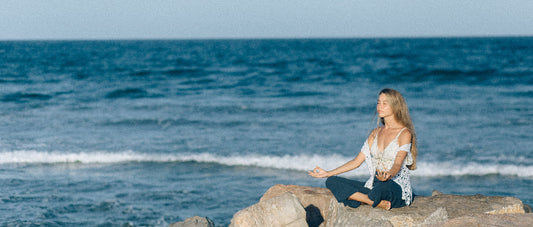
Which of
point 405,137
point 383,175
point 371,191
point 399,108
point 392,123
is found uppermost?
point 399,108

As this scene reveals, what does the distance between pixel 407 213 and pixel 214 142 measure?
27.1 ft

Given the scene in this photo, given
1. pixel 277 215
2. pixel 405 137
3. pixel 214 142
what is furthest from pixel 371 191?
pixel 214 142

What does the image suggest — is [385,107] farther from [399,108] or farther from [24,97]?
[24,97]

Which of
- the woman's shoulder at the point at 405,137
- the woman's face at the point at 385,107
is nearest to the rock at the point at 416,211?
the woman's shoulder at the point at 405,137

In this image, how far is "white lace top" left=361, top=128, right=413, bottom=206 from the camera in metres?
4.65

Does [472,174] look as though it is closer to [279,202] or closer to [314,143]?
[314,143]

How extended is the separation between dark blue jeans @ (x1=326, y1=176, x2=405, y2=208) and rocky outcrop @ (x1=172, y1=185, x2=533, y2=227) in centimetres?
7

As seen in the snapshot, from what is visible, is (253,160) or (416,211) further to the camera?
(253,160)

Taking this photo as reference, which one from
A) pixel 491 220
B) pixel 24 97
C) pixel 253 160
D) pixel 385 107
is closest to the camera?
pixel 491 220

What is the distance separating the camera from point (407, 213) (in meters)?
4.61

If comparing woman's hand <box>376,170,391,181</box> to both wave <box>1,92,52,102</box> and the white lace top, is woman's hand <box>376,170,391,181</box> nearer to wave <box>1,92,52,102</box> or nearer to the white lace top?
the white lace top

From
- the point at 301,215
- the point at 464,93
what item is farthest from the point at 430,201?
the point at 464,93

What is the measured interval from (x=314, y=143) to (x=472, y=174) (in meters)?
3.72

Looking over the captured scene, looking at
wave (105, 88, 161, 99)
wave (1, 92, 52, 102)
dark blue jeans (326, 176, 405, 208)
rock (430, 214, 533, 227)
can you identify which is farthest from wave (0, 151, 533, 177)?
wave (105, 88, 161, 99)
